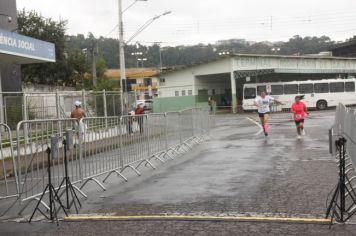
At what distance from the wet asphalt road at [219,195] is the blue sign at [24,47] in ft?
26.4

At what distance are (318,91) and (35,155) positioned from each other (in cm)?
4451

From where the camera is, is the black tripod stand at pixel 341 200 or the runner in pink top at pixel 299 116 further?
the runner in pink top at pixel 299 116

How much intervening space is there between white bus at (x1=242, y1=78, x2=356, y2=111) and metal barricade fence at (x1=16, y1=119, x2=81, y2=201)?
42.9 m

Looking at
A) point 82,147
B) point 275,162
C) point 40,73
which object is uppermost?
point 40,73

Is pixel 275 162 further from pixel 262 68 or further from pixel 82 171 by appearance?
pixel 262 68

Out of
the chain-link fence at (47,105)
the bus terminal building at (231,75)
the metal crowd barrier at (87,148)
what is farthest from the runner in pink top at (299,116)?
the bus terminal building at (231,75)

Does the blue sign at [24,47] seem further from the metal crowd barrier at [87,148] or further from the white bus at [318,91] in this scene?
the white bus at [318,91]

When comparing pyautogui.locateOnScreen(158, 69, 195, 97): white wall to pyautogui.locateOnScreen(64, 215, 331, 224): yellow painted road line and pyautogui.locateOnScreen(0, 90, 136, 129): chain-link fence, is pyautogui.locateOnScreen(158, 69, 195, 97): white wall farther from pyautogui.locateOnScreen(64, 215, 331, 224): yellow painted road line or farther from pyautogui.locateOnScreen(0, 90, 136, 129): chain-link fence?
pyautogui.locateOnScreen(64, 215, 331, 224): yellow painted road line

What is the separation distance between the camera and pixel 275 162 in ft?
41.2

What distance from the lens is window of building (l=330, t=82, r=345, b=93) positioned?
1956 inches

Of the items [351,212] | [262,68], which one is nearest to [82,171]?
[351,212]

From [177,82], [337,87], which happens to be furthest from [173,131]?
[177,82]

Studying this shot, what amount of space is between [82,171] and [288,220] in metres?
4.06

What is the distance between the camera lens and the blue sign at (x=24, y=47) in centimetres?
1834
